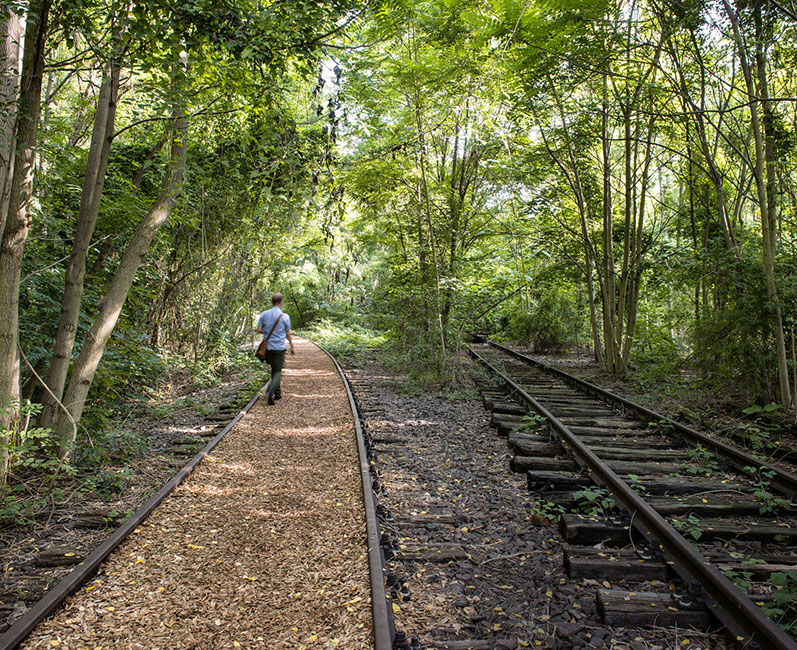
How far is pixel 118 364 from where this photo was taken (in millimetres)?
6301

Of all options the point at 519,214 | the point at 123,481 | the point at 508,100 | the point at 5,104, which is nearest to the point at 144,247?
the point at 5,104

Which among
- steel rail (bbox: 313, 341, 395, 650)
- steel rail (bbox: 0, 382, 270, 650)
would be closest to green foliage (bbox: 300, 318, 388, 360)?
steel rail (bbox: 313, 341, 395, 650)

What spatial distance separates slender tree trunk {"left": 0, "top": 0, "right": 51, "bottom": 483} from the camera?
4.08m

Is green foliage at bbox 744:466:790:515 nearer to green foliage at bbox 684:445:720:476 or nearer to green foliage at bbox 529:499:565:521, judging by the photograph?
green foliage at bbox 684:445:720:476

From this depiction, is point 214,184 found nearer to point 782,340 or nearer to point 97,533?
point 97,533

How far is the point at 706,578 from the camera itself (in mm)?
2934

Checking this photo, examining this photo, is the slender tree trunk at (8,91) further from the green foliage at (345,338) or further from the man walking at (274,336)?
the green foliage at (345,338)

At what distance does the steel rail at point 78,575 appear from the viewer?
247cm

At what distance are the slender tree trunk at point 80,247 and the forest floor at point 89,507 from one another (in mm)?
870

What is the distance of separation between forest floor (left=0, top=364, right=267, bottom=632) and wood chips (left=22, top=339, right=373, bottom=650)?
0.33 meters

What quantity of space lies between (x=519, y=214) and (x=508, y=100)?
9.88 feet

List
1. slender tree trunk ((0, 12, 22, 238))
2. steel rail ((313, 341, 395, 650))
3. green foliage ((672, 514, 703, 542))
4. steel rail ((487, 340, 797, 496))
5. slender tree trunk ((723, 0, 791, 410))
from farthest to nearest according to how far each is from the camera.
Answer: slender tree trunk ((723, 0, 791, 410)) < steel rail ((487, 340, 797, 496)) < slender tree trunk ((0, 12, 22, 238)) < green foliage ((672, 514, 703, 542)) < steel rail ((313, 341, 395, 650))

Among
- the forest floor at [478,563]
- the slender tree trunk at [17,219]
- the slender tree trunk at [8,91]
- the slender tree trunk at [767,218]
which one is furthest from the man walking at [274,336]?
the slender tree trunk at [767,218]

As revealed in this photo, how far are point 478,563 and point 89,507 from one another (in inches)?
129
